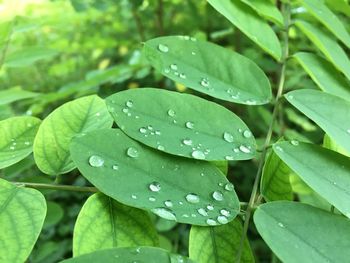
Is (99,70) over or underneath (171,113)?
underneath

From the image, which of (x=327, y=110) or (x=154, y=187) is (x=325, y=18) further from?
(x=154, y=187)

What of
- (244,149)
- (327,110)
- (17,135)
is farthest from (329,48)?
(17,135)

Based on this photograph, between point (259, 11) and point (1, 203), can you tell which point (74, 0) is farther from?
point (1, 203)

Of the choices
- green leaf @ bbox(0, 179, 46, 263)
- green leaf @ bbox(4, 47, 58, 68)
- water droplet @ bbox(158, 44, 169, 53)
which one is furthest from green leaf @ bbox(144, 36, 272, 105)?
green leaf @ bbox(4, 47, 58, 68)

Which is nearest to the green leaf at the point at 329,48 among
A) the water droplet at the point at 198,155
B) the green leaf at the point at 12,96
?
the water droplet at the point at 198,155

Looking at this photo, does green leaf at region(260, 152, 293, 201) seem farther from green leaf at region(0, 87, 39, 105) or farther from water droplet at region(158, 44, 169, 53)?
green leaf at region(0, 87, 39, 105)

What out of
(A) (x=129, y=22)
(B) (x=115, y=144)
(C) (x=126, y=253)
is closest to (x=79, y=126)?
(B) (x=115, y=144)

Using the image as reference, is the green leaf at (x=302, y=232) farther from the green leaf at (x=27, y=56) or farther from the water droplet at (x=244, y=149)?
the green leaf at (x=27, y=56)
